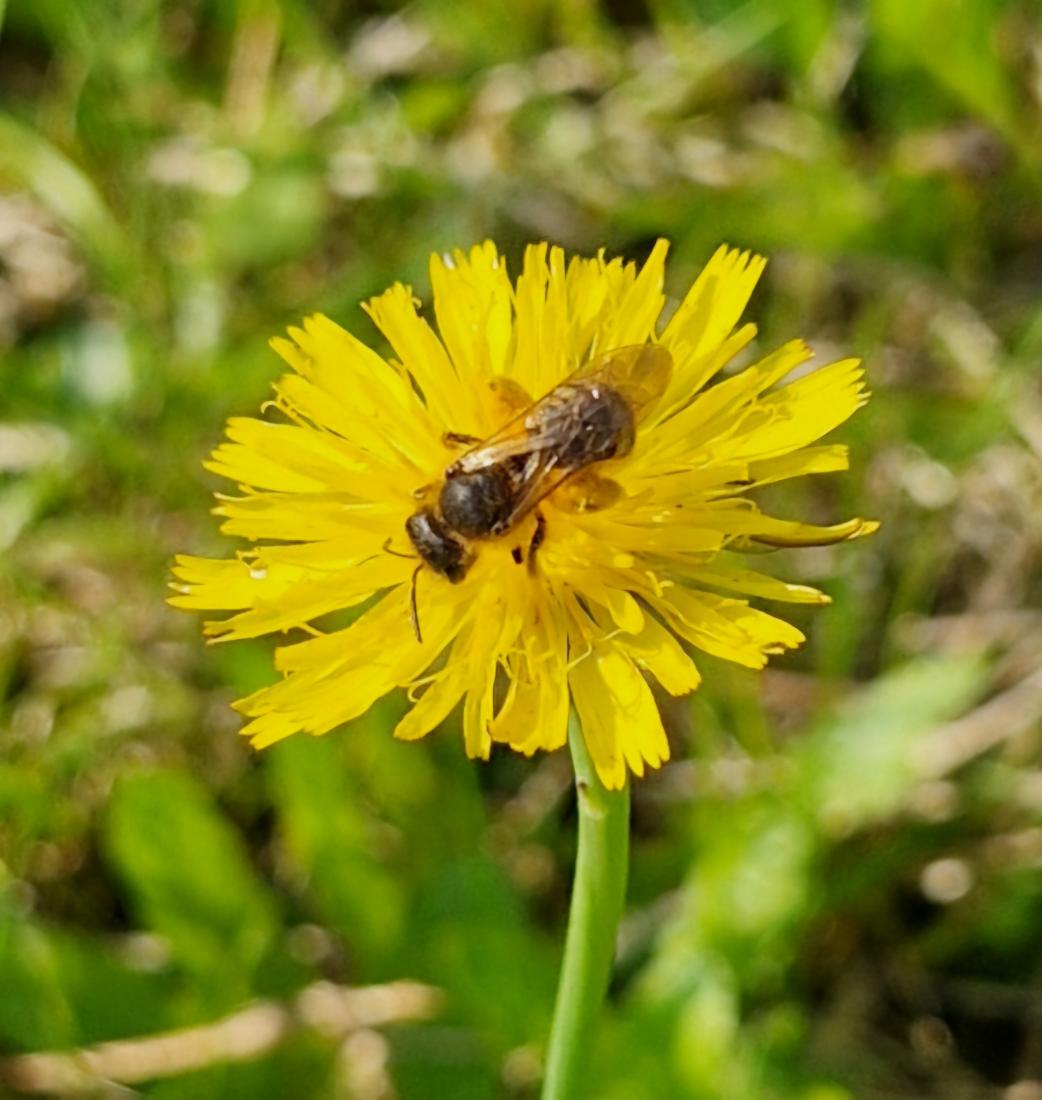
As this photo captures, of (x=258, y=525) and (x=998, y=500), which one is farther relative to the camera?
(x=998, y=500)

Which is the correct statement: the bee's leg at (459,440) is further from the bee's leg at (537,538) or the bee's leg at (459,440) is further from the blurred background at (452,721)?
the blurred background at (452,721)

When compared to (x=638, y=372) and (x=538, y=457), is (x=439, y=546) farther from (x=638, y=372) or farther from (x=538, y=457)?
(x=638, y=372)

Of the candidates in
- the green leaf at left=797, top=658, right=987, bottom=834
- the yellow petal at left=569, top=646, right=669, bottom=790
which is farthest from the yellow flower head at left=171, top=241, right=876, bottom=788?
the green leaf at left=797, top=658, right=987, bottom=834

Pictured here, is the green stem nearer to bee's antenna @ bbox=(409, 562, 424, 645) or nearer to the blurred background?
bee's antenna @ bbox=(409, 562, 424, 645)

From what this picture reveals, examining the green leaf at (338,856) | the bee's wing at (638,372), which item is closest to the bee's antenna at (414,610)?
the bee's wing at (638,372)

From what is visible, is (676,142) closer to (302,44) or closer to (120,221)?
(302,44)

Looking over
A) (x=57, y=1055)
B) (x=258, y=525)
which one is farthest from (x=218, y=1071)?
(x=258, y=525)
